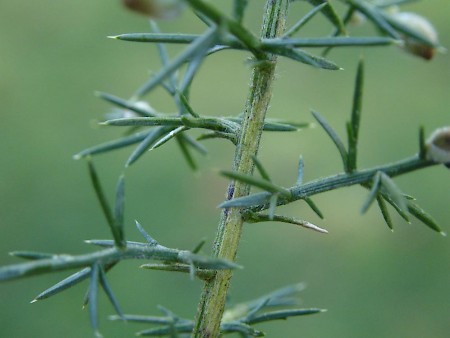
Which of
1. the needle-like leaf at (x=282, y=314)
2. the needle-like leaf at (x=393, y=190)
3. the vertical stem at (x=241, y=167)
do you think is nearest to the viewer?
the needle-like leaf at (x=393, y=190)

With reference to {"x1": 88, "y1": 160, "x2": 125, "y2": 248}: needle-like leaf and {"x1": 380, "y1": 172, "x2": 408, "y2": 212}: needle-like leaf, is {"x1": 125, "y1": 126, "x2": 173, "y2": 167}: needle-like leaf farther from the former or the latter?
{"x1": 380, "y1": 172, "x2": 408, "y2": 212}: needle-like leaf

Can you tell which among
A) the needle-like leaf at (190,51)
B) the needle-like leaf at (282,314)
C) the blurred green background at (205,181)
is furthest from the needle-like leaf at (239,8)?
the blurred green background at (205,181)

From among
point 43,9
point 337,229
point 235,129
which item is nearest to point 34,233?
point 337,229

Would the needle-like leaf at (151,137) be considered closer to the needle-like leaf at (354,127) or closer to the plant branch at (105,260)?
the plant branch at (105,260)

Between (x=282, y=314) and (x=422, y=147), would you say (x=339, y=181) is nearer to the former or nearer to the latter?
(x=422, y=147)

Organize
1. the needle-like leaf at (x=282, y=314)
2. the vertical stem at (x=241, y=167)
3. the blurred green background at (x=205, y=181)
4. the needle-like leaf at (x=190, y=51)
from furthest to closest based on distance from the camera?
1. the blurred green background at (x=205, y=181)
2. the needle-like leaf at (x=282, y=314)
3. the vertical stem at (x=241, y=167)
4. the needle-like leaf at (x=190, y=51)

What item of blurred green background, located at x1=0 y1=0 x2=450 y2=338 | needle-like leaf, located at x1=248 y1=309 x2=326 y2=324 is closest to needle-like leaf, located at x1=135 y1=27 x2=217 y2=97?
needle-like leaf, located at x1=248 y1=309 x2=326 y2=324
